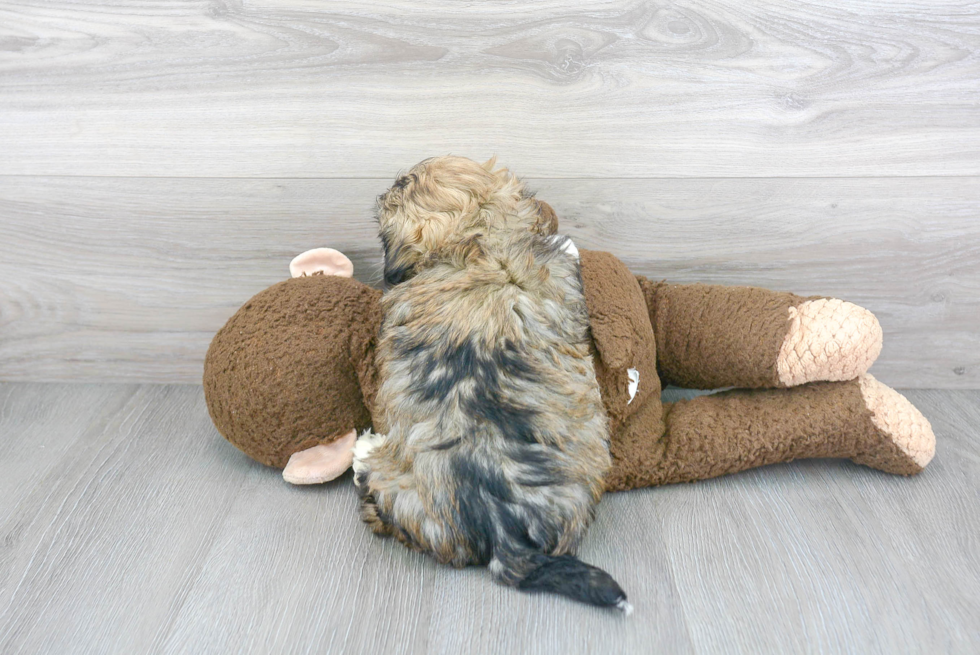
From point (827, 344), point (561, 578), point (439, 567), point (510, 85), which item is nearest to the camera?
point (561, 578)

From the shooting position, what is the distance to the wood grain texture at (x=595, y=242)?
4.47ft

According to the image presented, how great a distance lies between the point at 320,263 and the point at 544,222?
0.46 meters

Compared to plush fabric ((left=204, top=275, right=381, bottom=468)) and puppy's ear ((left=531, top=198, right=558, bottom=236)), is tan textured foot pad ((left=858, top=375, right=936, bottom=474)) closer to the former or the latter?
puppy's ear ((left=531, top=198, right=558, bottom=236))

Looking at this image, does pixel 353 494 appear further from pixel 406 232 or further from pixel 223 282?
pixel 223 282

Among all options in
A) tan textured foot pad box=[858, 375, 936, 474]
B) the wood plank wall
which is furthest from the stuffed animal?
the wood plank wall

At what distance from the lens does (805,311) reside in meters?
1.18

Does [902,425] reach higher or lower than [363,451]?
higher

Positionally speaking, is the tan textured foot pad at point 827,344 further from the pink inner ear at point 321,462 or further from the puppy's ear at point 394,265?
the pink inner ear at point 321,462

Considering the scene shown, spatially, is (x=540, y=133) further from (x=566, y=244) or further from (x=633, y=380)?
(x=633, y=380)

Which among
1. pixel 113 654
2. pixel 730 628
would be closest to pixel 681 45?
pixel 730 628

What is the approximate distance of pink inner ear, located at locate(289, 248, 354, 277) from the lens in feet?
4.43

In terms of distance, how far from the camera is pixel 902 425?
1.16m

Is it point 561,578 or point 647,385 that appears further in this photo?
point 647,385

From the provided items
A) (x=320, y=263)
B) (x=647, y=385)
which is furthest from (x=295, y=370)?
→ (x=647, y=385)
